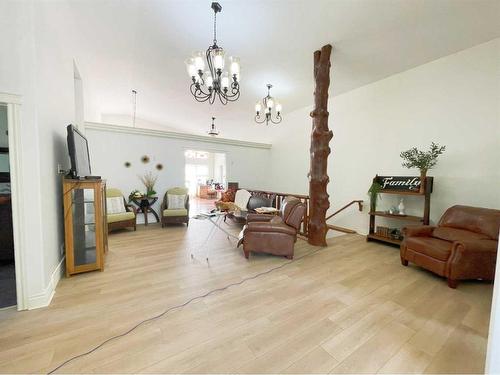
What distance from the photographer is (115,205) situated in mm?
4336

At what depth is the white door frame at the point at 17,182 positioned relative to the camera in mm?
1689

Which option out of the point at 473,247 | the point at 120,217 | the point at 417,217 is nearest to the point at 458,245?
the point at 473,247

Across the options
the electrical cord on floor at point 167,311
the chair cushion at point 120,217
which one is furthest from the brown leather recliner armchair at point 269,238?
the chair cushion at point 120,217

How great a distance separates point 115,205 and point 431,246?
550cm

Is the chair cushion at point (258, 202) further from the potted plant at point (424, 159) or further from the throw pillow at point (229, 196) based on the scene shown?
the potted plant at point (424, 159)

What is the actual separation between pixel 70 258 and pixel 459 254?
446 cm

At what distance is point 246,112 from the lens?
650 centimetres

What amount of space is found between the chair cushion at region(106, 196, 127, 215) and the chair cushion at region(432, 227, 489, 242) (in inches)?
221

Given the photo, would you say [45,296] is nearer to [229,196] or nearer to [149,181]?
[149,181]

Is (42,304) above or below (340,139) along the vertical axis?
below

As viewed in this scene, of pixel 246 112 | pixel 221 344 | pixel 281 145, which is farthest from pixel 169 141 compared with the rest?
pixel 221 344

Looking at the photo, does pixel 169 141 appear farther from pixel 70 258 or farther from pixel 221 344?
pixel 221 344

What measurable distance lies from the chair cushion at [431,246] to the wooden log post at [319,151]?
123 centimetres

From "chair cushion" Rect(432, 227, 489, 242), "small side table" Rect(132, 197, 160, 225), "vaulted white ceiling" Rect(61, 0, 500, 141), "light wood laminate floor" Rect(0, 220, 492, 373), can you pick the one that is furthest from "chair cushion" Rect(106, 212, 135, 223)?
"chair cushion" Rect(432, 227, 489, 242)
